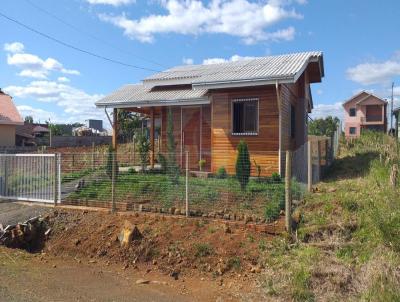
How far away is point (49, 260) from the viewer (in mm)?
8000

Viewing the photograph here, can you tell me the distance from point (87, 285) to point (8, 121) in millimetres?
24201

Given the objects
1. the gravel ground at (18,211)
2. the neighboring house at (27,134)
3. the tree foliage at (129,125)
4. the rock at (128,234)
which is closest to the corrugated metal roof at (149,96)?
the gravel ground at (18,211)

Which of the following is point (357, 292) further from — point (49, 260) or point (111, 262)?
point (49, 260)

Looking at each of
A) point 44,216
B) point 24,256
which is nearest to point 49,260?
point 24,256

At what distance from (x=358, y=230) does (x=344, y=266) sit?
4.50 ft

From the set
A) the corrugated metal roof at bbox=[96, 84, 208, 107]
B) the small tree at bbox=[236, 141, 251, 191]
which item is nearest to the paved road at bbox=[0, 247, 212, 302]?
the small tree at bbox=[236, 141, 251, 191]

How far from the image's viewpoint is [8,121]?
27641 mm

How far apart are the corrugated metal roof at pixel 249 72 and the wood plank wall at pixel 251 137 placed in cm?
60

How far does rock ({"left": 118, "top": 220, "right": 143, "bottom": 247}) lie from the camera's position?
25.6 ft

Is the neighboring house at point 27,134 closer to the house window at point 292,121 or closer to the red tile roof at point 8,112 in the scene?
the red tile roof at point 8,112

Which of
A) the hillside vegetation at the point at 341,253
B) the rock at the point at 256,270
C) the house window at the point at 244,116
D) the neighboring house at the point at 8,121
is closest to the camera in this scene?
the hillside vegetation at the point at 341,253

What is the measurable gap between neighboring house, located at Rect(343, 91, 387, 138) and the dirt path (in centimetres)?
6189

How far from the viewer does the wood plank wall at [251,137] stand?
12.8m

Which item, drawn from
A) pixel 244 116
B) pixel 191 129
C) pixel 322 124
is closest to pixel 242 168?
pixel 244 116
